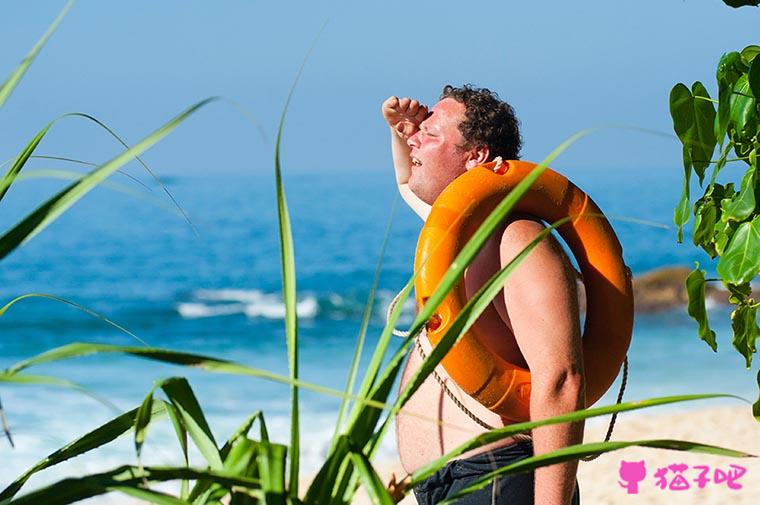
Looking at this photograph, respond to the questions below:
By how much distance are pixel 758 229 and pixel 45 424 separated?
881 centimetres

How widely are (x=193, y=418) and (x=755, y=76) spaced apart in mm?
997

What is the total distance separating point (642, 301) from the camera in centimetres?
1656

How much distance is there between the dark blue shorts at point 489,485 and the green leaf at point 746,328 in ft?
1.28

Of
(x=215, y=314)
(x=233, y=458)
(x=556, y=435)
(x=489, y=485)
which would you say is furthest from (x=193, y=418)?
(x=215, y=314)

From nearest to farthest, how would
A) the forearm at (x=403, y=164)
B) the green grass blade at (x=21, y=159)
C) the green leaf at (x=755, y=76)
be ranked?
the green grass blade at (x=21, y=159), the green leaf at (x=755, y=76), the forearm at (x=403, y=164)

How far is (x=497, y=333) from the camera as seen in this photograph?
208 centimetres

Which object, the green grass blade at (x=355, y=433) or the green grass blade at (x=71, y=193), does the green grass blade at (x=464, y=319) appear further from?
the green grass blade at (x=71, y=193)

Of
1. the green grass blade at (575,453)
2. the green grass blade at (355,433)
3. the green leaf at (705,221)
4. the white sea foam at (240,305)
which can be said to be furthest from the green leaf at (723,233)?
the white sea foam at (240,305)

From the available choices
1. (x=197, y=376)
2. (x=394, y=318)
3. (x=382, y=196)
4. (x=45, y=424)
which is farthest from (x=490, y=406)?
(x=382, y=196)

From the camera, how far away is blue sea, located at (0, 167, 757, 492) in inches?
388

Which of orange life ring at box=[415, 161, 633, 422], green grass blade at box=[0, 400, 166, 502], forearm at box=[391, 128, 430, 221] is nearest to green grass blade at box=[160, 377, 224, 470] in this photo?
green grass blade at box=[0, 400, 166, 502]

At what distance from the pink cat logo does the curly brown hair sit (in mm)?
4320

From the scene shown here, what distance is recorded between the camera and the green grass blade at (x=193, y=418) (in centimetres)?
127

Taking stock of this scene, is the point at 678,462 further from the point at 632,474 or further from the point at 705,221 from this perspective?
the point at 705,221
